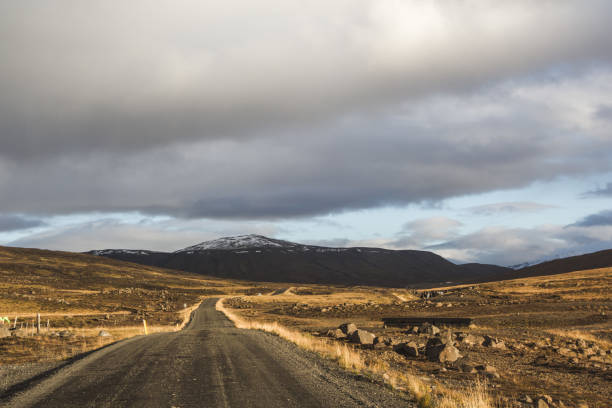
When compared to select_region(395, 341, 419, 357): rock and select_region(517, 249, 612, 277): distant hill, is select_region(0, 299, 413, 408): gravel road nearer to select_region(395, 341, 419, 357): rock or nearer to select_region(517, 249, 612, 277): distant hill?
select_region(395, 341, 419, 357): rock

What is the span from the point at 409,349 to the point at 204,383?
1473 centimetres

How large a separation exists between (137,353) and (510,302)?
54300 mm

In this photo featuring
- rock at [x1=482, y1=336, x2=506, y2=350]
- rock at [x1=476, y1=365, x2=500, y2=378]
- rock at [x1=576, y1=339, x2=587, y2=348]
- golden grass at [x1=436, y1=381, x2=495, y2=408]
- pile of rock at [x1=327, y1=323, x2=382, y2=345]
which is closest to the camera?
golden grass at [x1=436, y1=381, x2=495, y2=408]

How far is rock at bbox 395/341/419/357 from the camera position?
24936 mm

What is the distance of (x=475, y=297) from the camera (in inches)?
2872

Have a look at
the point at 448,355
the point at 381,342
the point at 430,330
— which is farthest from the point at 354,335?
the point at 430,330

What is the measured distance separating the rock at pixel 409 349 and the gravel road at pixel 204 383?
274 inches

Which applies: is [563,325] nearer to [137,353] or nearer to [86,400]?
[137,353]

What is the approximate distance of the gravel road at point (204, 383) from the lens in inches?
472

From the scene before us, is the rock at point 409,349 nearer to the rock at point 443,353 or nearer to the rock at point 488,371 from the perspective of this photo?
the rock at point 443,353

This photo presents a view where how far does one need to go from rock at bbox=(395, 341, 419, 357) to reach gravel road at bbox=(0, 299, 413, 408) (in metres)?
6.96

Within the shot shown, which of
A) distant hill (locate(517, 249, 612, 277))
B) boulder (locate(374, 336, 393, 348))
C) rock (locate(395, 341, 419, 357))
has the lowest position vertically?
distant hill (locate(517, 249, 612, 277))

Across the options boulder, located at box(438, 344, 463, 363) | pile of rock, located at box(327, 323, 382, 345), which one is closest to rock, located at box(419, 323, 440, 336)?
pile of rock, located at box(327, 323, 382, 345)

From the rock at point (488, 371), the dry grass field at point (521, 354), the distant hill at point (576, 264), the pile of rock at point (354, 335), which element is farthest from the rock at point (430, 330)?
the distant hill at point (576, 264)
